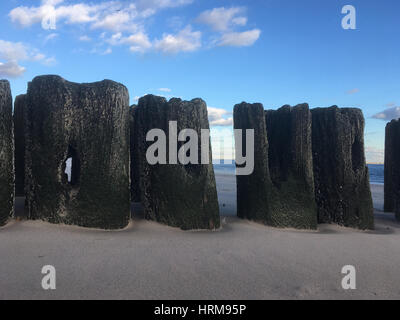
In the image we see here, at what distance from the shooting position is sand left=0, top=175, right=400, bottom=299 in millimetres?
3658

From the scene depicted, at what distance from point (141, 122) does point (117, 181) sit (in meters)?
1.28

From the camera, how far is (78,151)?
5.92 meters

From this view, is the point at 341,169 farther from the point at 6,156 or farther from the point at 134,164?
the point at 6,156

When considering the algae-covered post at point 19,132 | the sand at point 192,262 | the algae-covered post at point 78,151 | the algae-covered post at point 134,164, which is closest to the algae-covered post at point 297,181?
the sand at point 192,262

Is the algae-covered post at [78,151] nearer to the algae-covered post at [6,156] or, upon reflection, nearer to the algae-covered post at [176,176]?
the algae-covered post at [6,156]

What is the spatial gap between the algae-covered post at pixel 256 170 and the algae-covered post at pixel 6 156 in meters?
4.19

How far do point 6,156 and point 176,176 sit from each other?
2.88 meters

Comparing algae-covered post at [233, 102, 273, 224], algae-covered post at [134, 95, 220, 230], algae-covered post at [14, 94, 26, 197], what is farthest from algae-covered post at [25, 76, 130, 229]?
algae-covered post at [233, 102, 273, 224]

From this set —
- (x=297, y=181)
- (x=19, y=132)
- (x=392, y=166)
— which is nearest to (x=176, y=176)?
(x=297, y=181)

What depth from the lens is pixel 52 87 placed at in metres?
5.90

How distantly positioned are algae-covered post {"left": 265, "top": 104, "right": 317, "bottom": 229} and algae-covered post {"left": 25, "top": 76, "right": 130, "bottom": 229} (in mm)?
3020

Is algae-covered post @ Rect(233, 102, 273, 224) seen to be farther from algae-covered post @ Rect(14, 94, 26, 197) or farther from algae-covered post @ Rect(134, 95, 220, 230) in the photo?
algae-covered post @ Rect(14, 94, 26, 197)

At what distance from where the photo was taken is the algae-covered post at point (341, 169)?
7.11 metres

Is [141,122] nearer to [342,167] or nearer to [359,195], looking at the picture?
[342,167]
